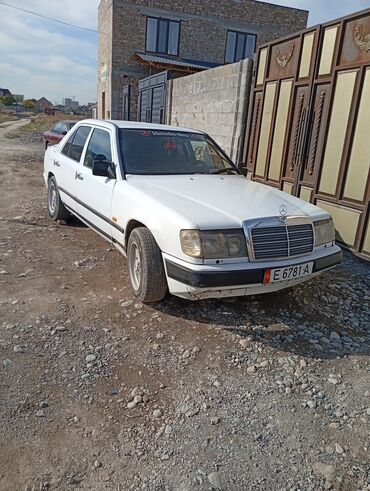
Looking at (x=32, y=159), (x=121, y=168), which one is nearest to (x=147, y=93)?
(x=32, y=159)

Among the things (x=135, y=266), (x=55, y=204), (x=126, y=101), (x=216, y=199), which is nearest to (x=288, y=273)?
(x=216, y=199)

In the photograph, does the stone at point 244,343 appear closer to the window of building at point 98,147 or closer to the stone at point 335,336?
the stone at point 335,336

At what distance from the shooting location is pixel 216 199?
3.54m

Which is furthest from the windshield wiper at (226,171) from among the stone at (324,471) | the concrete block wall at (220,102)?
the concrete block wall at (220,102)

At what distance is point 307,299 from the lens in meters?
4.02

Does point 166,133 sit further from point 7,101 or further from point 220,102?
point 7,101

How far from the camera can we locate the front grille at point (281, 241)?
124 inches

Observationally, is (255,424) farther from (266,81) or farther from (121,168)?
(266,81)

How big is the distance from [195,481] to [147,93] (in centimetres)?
1524

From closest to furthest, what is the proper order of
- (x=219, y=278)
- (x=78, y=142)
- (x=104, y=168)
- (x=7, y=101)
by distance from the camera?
(x=219, y=278), (x=104, y=168), (x=78, y=142), (x=7, y=101)

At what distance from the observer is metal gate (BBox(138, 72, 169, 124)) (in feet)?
43.2

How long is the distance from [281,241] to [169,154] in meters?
1.95

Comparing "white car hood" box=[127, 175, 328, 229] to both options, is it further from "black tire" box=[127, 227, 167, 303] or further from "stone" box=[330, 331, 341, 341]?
"stone" box=[330, 331, 341, 341]

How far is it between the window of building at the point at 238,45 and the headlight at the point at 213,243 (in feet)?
73.5
